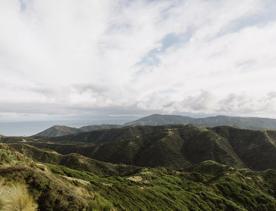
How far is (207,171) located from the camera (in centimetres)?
19912

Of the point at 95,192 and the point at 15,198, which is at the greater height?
the point at 15,198

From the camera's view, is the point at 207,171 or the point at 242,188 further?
the point at 207,171

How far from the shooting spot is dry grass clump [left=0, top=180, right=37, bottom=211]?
2014 cm

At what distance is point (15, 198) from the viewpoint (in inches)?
840

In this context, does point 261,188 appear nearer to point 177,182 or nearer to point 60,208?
point 177,182

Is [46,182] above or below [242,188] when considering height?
above

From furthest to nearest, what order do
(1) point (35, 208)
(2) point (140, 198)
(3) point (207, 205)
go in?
(3) point (207, 205) → (2) point (140, 198) → (1) point (35, 208)

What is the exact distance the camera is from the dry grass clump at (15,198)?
66.1 feet

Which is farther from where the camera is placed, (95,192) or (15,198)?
(95,192)

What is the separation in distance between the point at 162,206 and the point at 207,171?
138 m

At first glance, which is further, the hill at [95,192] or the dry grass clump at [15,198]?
the hill at [95,192]

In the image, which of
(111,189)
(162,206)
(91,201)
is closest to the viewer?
(91,201)

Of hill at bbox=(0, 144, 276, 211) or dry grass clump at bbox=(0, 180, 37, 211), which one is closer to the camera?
dry grass clump at bbox=(0, 180, 37, 211)

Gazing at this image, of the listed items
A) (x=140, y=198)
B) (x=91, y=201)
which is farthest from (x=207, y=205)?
(x=91, y=201)
